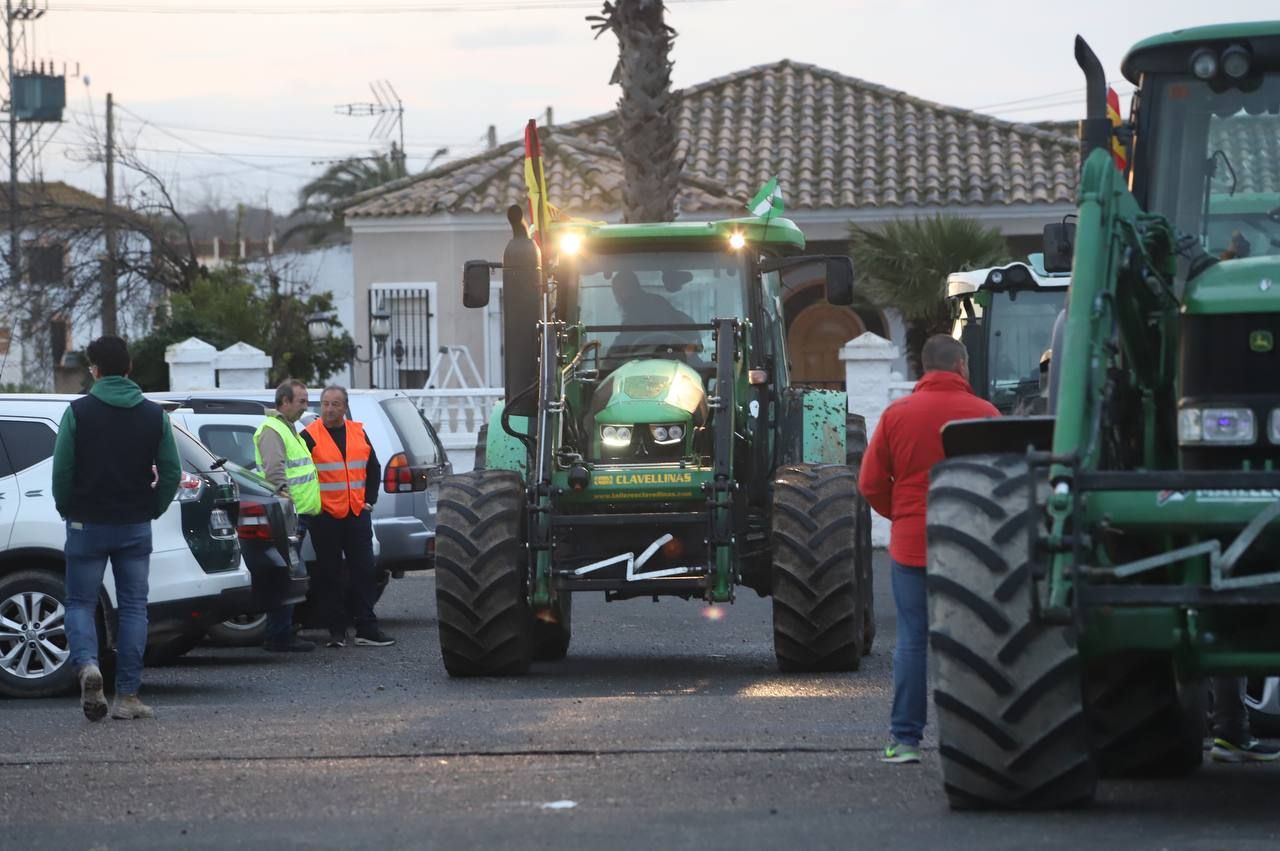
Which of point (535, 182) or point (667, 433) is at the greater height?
point (535, 182)

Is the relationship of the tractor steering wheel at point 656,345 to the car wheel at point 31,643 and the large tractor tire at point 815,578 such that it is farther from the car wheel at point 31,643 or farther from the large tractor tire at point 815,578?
the car wheel at point 31,643

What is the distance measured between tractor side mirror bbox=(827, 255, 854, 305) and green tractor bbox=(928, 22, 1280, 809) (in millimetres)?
5888

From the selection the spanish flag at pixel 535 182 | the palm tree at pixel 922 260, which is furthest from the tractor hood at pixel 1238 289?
the palm tree at pixel 922 260

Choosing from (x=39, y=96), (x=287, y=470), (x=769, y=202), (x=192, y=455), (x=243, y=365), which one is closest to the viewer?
(x=192, y=455)

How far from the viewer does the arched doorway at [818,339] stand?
34031 mm

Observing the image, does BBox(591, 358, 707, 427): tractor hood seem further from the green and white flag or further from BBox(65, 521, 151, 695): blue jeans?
BBox(65, 521, 151, 695): blue jeans

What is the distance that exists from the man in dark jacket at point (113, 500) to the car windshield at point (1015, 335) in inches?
300

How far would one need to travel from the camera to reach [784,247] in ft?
49.7

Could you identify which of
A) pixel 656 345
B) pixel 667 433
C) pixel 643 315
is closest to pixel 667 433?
pixel 667 433

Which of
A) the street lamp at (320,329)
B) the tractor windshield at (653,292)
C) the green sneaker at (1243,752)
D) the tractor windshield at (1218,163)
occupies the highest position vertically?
the tractor windshield at (1218,163)

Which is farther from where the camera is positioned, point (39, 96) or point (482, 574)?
point (39, 96)

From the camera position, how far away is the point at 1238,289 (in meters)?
8.03

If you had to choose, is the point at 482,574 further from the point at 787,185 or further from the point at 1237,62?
the point at 787,185

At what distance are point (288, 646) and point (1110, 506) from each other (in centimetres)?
954
